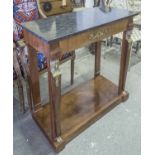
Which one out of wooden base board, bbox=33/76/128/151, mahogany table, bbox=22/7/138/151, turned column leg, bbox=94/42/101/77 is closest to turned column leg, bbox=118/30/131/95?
mahogany table, bbox=22/7/138/151

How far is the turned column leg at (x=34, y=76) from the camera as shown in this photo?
Answer: 1362mm

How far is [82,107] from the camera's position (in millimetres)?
1614

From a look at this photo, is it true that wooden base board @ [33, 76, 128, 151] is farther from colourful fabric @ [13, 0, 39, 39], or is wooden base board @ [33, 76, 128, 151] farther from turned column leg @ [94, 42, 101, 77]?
colourful fabric @ [13, 0, 39, 39]

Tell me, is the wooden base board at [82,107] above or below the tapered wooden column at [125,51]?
below

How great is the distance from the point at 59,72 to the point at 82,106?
2.04ft

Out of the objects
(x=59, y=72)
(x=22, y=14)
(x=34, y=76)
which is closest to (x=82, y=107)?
(x=34, y=76)

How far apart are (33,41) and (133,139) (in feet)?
3.18

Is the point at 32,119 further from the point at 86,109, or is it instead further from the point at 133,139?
the point at 133,139

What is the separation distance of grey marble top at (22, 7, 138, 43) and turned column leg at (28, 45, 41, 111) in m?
0.21

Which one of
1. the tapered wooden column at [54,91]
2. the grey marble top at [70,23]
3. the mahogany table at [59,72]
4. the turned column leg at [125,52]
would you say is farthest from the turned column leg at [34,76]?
the turned column leg at [125,52]

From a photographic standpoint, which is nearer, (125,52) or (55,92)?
(55,92)

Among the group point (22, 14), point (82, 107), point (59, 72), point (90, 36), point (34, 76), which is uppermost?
point (22, 14)

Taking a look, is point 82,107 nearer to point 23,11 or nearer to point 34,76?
point 34,76

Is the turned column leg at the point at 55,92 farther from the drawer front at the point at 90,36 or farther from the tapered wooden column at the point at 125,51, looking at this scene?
the tapered wooden column at the point at 125,51
